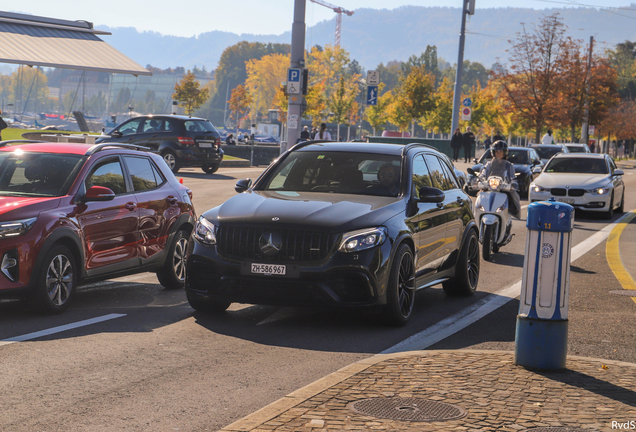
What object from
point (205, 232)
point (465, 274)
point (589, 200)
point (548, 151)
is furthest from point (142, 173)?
point (548, 151)

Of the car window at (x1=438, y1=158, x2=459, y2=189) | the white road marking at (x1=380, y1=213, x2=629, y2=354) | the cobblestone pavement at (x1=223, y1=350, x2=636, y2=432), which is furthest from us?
the car window at (x1=438, y1=158, x2=459, y2=189)

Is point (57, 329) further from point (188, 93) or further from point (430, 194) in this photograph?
point (188, 93)

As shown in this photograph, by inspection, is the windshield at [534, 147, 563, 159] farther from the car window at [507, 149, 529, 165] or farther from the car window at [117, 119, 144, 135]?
the car window at [117, 119, 144, 135]

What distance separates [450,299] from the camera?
9.42 meters

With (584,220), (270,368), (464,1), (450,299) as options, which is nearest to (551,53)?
(464,1)

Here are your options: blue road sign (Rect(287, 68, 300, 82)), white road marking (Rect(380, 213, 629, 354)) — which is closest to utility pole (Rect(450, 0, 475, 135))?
blue road sign (Rect(287, 68, 300, 82))

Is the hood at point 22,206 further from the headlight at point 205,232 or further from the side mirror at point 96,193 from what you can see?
the headlight at point 205,232

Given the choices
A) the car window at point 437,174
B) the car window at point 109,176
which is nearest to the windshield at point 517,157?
the car window at point 437,174

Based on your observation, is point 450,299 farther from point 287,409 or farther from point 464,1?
point 464,1

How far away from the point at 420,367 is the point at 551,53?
56.6m

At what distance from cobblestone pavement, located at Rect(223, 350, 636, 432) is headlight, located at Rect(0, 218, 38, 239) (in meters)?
3.25

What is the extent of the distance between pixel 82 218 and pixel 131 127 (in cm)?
1949

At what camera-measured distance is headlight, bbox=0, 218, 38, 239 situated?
7346mm

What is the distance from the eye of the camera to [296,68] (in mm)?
21766
